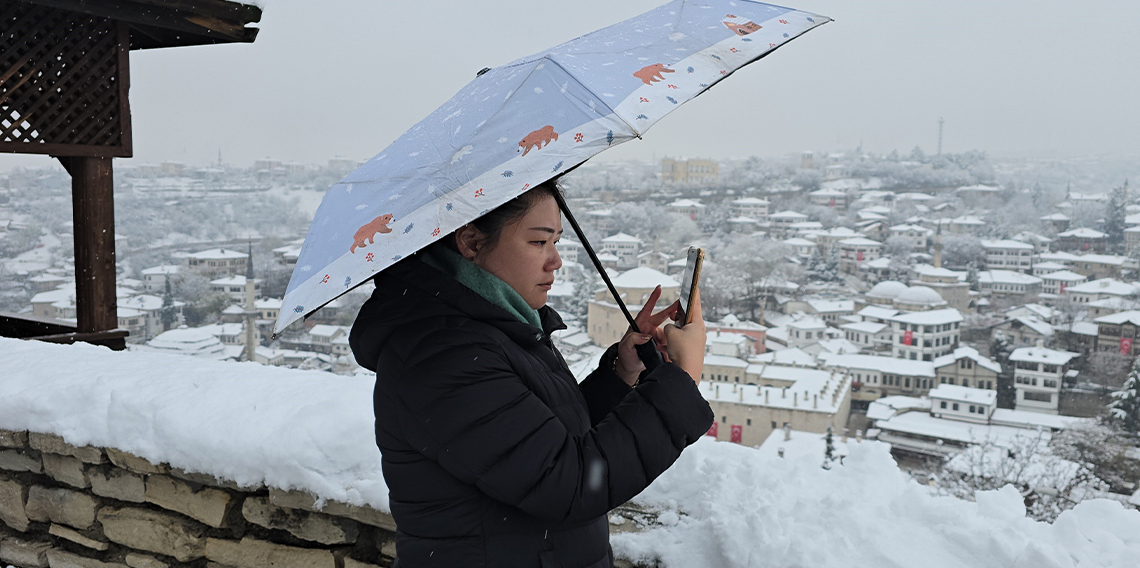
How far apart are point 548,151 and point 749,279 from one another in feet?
77.4

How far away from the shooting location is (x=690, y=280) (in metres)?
1.05

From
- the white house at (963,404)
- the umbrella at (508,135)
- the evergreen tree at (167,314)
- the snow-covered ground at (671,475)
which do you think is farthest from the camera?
the white house at (963,404)

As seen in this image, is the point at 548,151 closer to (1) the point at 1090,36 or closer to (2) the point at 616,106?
(2) the point at 616,106

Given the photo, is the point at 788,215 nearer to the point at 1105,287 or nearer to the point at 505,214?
the point at 1105,287

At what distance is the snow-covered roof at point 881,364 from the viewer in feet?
64.2

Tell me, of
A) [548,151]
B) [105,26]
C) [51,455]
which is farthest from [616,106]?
[105,26]

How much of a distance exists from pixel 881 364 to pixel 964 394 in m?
2.19

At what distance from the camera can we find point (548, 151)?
0.81m

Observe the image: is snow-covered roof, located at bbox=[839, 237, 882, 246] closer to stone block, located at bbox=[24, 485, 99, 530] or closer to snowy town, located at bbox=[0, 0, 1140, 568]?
snowy town, located at bbox=[0, 0, 1140, 568]

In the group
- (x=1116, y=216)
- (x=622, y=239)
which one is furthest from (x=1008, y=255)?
(x=622, y=239)

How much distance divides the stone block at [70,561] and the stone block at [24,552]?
0.03 m

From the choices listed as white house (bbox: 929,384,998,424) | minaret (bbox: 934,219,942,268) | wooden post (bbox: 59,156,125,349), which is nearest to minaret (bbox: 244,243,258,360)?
wooden post (bbox: 59,156,125,349)

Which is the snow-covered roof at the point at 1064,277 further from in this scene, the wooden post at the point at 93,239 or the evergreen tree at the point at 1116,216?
the wooden post at the point at 93,239

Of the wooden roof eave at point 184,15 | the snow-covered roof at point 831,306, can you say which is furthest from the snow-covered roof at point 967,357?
the wooden roof eave at point 184,15
